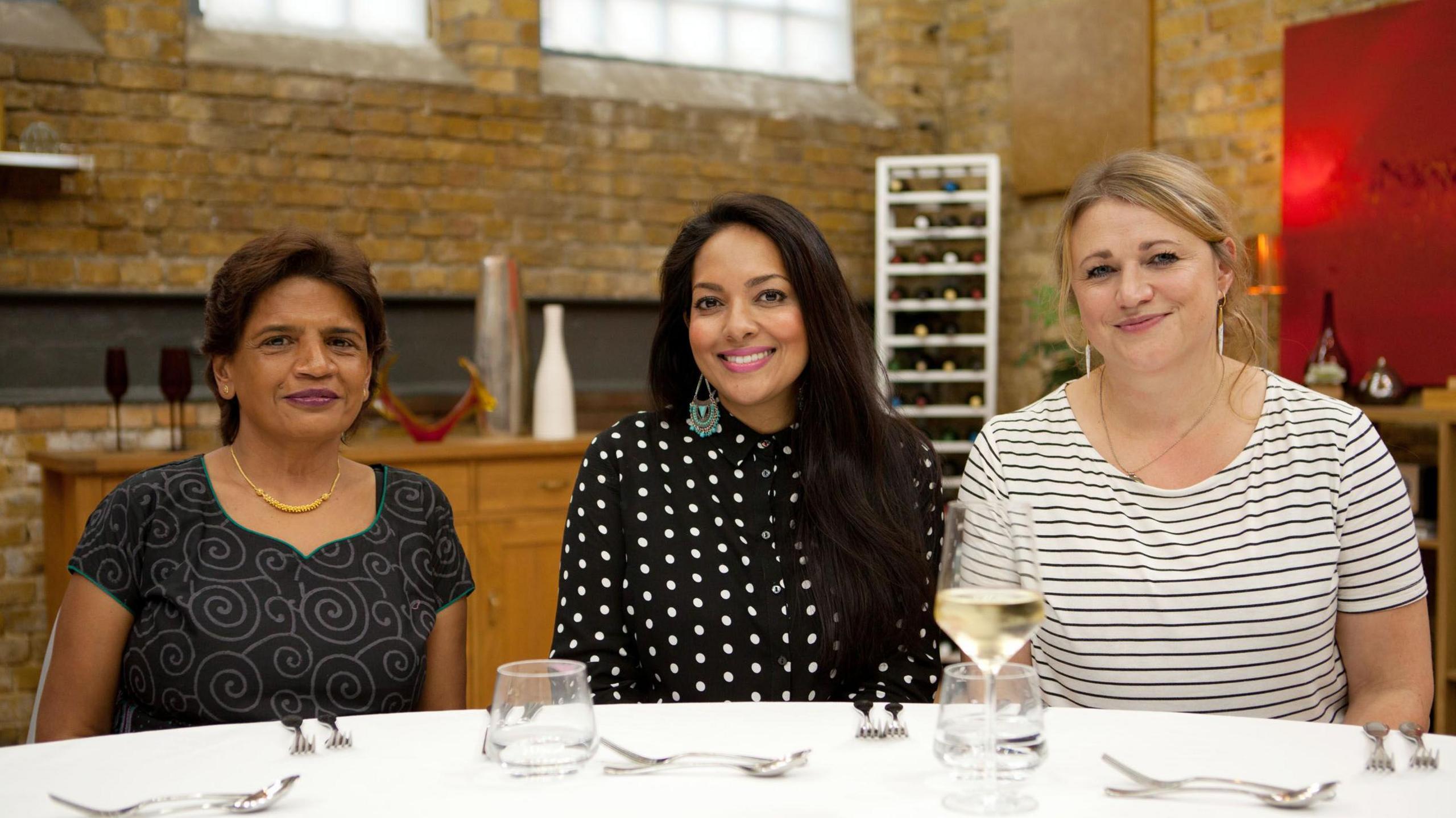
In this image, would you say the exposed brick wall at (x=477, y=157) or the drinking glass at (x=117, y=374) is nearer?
the drinking glass at (x=117, y=374)

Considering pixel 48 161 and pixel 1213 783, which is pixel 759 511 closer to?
pixel 1213 783

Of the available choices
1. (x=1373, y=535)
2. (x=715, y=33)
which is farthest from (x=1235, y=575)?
(x=715, y=33)

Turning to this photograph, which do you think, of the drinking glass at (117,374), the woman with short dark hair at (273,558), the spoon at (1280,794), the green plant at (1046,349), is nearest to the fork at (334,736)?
the woman with short dark hair at (273,558)

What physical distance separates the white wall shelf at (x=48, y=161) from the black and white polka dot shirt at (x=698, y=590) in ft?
10.4

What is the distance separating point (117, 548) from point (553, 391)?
10.1 ft

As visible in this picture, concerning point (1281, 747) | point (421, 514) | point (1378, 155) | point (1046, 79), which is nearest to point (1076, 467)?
point (1281, 747)

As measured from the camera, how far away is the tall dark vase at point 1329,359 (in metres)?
4.54

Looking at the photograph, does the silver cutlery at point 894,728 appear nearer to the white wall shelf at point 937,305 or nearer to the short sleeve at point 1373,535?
the short sleeve at point 1373,535

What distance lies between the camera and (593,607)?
204cm

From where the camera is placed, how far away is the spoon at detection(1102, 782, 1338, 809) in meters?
1.12

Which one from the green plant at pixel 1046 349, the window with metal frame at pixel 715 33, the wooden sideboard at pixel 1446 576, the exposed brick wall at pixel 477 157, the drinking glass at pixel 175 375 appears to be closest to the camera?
the wooden sideboard at pixel 1446 576

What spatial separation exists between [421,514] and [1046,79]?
15.8ft

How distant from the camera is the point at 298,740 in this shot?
1.33 meters

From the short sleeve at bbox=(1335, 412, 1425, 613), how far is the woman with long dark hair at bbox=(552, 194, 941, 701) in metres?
0.60
